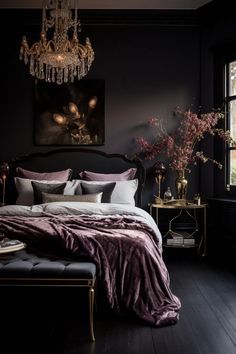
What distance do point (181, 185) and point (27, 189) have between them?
85.4 inches

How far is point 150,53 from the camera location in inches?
220

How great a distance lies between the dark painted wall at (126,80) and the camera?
558 cm

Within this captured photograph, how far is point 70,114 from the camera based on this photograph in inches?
219

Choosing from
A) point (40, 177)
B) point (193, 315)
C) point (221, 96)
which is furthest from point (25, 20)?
point (193, 315)

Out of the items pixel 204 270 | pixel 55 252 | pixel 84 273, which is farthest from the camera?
pixel 204 270

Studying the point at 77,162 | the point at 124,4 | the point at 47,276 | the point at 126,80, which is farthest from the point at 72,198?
the point at 124,4

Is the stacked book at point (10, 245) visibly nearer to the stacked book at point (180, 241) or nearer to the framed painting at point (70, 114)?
the stacked book at point (180, 241)

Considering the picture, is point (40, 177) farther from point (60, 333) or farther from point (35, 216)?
point (60, 333)

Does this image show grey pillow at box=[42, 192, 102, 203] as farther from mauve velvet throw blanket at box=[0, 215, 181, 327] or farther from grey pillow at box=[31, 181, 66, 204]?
mauve velvet throw blanket at box=[0, 215, 181, 327]

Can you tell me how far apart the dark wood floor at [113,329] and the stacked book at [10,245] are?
35 cm

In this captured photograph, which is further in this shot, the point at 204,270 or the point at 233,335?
the point at 204,270

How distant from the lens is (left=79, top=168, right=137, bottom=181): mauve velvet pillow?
17.0 feet

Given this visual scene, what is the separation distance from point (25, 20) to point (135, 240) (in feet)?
13.7

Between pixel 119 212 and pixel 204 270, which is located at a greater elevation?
pixel 119 212
